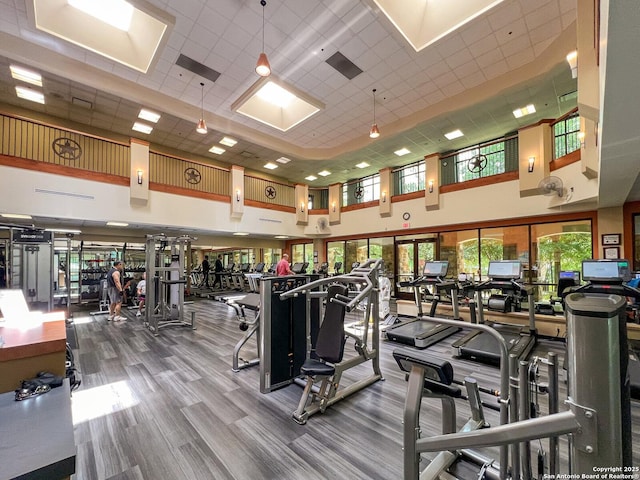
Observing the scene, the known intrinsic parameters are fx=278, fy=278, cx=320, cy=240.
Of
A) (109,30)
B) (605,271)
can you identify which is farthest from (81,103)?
(605,271)

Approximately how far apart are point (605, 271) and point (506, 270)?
153 centimetres

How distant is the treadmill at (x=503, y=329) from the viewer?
4.25 metres

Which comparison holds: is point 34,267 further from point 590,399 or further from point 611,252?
point 611,252

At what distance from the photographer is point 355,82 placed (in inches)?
274

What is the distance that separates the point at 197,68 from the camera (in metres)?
6.52

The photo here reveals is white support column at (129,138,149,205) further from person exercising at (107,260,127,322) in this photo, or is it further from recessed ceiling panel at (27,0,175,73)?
recessed ceiling panel at (27,0,175,73)

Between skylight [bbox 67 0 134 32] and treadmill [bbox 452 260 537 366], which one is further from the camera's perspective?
skylight [bbox 67 0 134 32]

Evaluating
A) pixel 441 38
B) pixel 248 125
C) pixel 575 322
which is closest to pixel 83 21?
pixel 248 125

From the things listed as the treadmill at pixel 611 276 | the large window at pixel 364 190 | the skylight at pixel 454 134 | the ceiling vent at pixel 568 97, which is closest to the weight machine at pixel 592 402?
the treadmill at pixel 611 276

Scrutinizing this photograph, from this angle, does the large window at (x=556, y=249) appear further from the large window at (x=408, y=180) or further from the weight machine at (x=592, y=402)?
the weight machine at (x=592, y=402)

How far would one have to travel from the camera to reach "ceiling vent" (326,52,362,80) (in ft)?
20.0

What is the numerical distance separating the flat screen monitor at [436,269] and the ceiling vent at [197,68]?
6.88m

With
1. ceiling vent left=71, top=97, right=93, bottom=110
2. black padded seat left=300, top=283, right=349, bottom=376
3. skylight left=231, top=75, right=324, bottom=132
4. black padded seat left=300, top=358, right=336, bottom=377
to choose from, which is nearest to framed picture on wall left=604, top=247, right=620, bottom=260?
black padded seat left=300, top=283, right=349, bottom=376

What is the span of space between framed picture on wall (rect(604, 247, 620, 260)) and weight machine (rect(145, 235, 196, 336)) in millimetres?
9422
